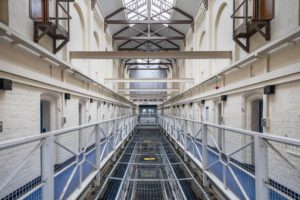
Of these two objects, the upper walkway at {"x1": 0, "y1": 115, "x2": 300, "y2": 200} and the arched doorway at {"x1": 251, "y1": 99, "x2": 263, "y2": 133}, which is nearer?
the upper walkway at {"x1": 0, "y1": 115, "x2": 300, "y2": 200}

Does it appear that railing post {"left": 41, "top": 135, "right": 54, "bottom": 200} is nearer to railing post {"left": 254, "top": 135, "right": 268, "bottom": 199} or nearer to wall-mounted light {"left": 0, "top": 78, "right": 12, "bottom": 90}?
wall-mounted light {"left": 0, "top": 78, "right": 12, "bottom": 90}

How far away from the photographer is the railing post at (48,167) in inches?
89.3

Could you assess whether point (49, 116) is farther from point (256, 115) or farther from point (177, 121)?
point (256, 115)

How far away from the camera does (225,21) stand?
7551mm

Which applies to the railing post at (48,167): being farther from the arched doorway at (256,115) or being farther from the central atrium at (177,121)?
the arched doorway at (256,115)

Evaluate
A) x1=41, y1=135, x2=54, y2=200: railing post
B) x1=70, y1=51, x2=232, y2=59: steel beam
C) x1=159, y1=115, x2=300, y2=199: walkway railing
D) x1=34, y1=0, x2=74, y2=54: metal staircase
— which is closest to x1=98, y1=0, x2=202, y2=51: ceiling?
x1=70, y1=51, x2=232, y2=59: steel beam

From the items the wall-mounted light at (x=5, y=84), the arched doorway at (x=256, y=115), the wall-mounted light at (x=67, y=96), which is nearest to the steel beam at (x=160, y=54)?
the wall-mounted light at (x=67, y=96)

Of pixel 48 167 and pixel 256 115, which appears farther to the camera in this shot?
pixel 256 115

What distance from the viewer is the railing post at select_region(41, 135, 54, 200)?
227cm

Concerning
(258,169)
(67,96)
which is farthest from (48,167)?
(67,96)

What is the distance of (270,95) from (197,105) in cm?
692

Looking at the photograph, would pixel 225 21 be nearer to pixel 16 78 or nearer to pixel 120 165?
pixel 120 165

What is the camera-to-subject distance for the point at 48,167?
2295mm

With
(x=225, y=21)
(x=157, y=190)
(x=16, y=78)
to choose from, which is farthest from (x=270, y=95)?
(x=16, y=78)
